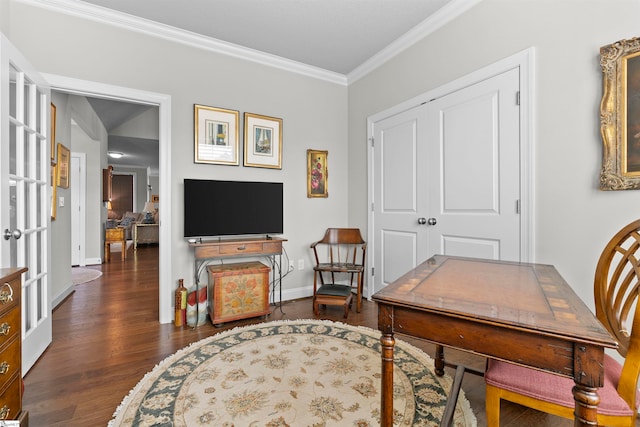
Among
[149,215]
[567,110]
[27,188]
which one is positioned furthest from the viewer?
[149,215]

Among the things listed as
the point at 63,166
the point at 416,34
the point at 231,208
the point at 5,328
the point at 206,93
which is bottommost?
the point at 5,328

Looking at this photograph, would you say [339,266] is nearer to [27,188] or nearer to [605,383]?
[605,383]

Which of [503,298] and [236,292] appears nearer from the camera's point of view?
[503,298]

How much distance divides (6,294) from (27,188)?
48.7 inches

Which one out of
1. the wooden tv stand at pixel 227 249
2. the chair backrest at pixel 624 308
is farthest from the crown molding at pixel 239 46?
the chair backrest at pixel 624 308

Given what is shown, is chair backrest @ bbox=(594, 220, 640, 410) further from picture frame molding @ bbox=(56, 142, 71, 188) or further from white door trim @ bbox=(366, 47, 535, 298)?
picture frame molding @ bbox=(56, 142, 71, 188)

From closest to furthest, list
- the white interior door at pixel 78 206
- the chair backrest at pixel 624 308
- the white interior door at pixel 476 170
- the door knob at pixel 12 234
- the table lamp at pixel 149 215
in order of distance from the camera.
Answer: the chair backrest at pixel 624 308 → the door knob at pixel 12 234 → the white interior door at pixel 476 170 → the white interior door at pixel 78 206 → the table lamp at pixel 149 215

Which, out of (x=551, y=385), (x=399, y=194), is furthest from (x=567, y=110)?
(x=551, y=385)

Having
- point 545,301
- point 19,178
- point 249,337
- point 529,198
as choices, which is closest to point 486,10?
point 529,198

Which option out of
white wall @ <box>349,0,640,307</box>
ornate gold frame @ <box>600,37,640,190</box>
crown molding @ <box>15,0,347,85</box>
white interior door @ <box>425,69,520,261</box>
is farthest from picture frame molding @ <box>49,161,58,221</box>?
ornate gold frame @ <box>600,37,640,190</box>

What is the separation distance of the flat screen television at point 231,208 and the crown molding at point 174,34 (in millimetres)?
1407

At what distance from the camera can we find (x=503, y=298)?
109 cm

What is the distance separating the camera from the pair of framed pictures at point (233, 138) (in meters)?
3.07

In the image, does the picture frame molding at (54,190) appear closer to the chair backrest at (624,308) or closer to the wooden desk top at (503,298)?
the wooden desk top at (503,298)
